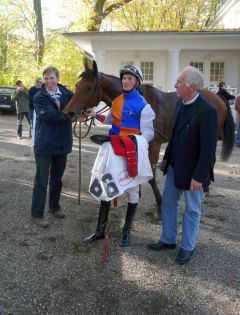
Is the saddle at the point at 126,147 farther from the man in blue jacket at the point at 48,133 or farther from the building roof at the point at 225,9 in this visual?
the building roof at the point at 225,9

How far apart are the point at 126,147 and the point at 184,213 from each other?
920 mm

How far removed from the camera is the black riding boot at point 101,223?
153 inches

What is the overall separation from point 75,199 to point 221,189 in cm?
273

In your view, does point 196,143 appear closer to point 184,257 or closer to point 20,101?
point 184,257

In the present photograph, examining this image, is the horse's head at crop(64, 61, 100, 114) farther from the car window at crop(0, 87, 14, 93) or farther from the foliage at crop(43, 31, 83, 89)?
the foliage at crop(43, 31, 83, 89)

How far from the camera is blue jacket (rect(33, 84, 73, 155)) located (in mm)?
4043

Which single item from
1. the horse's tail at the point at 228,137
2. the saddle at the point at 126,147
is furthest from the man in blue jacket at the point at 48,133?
the horse's tail at the point at 228,137

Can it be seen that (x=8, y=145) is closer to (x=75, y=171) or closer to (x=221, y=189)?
(x=75, y=171)

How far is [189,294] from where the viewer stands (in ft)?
10.1

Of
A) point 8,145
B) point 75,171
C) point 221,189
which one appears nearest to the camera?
point 221,189

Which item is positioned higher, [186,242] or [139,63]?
[139,63]

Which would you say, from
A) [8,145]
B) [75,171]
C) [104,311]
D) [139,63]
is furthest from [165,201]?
[139,63]

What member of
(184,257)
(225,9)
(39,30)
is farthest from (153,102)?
(39,30)

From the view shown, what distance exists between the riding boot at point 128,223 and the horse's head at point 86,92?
1256 millimetres
